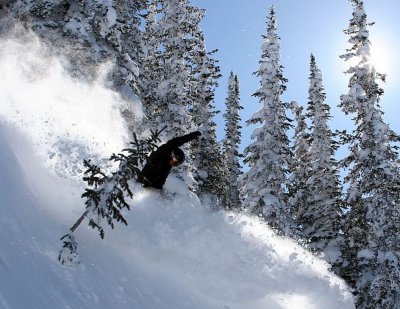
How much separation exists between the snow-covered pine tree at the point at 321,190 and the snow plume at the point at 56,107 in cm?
1060

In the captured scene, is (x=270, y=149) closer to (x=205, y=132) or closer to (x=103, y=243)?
(x=205, y=132)

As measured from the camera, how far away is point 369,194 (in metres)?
20.3

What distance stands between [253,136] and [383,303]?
32.4ft

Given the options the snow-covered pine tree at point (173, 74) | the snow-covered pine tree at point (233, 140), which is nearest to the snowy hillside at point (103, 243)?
the snow-covered pine tree at point (173, 74)

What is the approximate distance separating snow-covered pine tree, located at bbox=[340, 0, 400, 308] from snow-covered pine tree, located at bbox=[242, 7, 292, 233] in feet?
10.8

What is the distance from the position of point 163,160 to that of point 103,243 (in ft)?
11.3

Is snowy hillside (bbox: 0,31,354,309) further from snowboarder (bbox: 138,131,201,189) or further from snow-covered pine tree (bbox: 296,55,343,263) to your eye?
snow-covered pine tree (bbox: 296,55,343,263)

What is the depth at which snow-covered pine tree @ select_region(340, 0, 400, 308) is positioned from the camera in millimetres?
18766

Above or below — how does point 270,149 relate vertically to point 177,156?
above

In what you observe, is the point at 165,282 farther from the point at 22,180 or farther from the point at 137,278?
the point at 22,180

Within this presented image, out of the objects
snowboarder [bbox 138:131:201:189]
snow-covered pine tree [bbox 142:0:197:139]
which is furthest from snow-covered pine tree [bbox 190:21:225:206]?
snowboarder [bbox 138:131:201:189]

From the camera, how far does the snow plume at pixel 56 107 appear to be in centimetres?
1070

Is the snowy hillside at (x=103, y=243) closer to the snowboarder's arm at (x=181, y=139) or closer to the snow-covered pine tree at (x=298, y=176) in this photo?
the snowboarder's arm at (x=181, y=139)

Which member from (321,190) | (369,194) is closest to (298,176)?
(321,190)
